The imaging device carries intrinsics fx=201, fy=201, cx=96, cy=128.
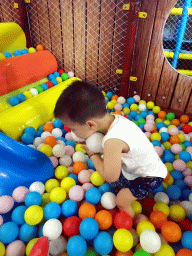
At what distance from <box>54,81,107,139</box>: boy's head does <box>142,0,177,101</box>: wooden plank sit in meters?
1.42

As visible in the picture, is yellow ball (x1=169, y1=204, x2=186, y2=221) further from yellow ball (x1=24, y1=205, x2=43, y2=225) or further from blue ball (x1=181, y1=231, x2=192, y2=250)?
yellow ball (x1=24, y1=205, x2=43, y2=225)

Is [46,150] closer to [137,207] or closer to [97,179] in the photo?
[97,179]

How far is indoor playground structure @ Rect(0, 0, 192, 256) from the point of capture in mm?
943

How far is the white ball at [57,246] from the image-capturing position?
3.00 feet

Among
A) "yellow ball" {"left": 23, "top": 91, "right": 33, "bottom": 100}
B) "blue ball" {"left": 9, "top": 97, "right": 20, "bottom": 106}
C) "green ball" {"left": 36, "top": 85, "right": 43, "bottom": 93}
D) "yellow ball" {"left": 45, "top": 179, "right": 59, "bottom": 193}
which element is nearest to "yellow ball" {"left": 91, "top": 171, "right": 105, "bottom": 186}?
"yellow ball" {"left": 45, "top": 179, "right": 59, "bottom": 193}

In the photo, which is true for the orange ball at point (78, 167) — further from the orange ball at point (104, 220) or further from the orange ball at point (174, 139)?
the orange ball at point (174, 139)

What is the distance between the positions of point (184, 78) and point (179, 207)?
4.54 feet

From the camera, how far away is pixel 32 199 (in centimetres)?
106

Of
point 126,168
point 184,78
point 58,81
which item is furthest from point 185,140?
point 58,81

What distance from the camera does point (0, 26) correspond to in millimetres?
2180

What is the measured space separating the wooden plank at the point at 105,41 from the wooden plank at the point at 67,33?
1.22ft

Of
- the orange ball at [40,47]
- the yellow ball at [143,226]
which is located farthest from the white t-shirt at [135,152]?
the orange ball at [40,47]

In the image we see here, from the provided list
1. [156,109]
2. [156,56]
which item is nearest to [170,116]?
[156,109]

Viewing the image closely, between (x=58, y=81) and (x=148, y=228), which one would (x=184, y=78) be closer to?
(x=58, y=81)
